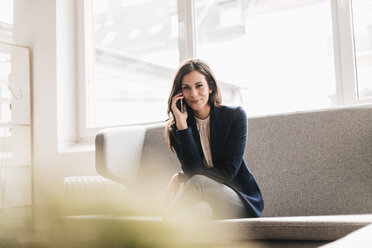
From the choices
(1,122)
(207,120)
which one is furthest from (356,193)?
(1,122)

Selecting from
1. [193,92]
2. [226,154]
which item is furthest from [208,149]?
[193,92]

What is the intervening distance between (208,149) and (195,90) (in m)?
0.28

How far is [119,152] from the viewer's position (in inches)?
90.9

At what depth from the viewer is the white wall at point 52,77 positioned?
350 centimetres

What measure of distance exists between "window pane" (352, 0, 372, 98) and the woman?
0.90 metres

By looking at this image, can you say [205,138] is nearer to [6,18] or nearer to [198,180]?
[198,180]

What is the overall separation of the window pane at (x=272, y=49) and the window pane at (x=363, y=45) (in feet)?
0.51

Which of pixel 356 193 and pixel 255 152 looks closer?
pixel 356 193

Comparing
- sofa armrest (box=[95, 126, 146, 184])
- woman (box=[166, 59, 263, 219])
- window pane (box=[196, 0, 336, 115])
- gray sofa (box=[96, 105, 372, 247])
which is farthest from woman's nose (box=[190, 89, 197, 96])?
window pane (box=[196, 0, 336, 115])

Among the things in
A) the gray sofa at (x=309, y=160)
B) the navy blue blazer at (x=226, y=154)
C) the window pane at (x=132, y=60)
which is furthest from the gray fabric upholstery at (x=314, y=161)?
the window pane at (x=132, y=60)

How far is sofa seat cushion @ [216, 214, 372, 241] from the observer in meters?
1.21

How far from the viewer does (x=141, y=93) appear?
3.35 m

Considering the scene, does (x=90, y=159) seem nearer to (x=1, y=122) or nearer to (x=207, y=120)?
(x=1, y=122)

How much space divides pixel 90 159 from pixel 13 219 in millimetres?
3068
